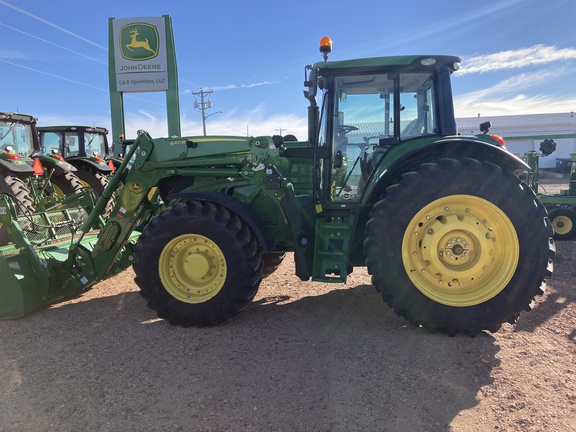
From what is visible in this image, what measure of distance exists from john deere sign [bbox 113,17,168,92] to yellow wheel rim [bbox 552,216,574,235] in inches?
556

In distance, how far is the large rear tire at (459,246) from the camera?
330cm

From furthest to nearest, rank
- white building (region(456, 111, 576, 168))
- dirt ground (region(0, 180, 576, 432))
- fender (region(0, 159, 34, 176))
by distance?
A: white building (region(456, 111, 576, 168)), fender (region(0, 159, 34, 176)), dirt ground (region(0, 180, 576, 432))

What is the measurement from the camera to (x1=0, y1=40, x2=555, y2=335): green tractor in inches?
132

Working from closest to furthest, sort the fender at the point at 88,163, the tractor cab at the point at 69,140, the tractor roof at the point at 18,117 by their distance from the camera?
the tractor roof at the point at 18,117 < the fender at the point at 88,163 < the tractor cab at the point at 69,140

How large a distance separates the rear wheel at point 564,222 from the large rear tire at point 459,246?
6.05 meters

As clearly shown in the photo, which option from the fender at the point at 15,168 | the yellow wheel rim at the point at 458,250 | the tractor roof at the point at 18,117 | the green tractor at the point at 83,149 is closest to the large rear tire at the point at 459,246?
the yellow wheel rim at the point at 458,250

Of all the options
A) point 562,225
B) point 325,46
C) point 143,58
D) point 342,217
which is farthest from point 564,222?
point 143,58

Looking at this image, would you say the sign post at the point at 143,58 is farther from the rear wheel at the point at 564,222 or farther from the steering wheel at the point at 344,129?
the steering wheel at the point at 344,129

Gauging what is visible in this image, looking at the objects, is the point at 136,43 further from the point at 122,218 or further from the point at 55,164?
the point at 122,218

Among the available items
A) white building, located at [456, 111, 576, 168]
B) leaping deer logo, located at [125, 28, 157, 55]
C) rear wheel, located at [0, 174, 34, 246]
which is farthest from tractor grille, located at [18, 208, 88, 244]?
white building, located at [456, 111, 576, 168]

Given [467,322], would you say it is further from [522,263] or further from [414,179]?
[414,179]

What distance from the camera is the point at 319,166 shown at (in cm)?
399

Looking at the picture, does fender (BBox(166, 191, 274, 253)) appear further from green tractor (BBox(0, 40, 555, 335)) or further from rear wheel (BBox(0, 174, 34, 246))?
rear wheel (BBox(0, 174, 34, 246))

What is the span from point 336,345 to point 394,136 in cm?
195
